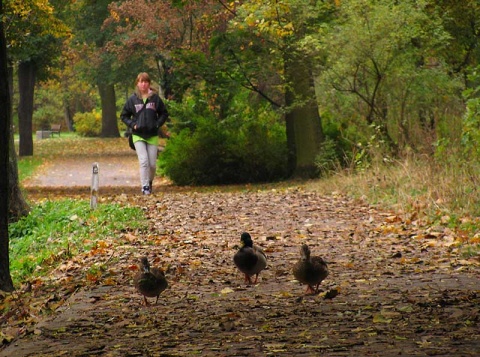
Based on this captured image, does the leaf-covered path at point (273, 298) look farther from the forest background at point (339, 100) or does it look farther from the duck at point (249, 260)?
the forest background at point (339, 100)

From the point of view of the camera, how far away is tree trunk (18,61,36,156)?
147 ft

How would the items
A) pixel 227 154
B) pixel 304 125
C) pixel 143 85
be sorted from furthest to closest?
pixel 227 154
pixel 304 125
pixel 143 85

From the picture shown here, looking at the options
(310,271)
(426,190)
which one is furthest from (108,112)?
(310,271)

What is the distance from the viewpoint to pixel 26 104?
149ft

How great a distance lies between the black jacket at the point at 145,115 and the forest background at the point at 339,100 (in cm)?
263

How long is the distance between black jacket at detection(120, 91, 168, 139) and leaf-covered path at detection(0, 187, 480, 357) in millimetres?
3865

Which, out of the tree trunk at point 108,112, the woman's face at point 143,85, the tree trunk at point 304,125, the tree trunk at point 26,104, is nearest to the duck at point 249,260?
the woman's face at point 143,85

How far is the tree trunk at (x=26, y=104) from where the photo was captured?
4470cm

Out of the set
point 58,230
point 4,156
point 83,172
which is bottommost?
point 83,172

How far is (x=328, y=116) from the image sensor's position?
90.4 ft

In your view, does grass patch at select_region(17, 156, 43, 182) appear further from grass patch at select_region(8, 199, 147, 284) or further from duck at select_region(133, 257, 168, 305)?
duck at select_region(133, 257, 168, 305)

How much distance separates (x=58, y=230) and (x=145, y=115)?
4017mm

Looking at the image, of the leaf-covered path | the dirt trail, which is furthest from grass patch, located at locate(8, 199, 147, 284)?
the dirt trail

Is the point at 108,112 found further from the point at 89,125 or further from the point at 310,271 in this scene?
the point at 310,271
